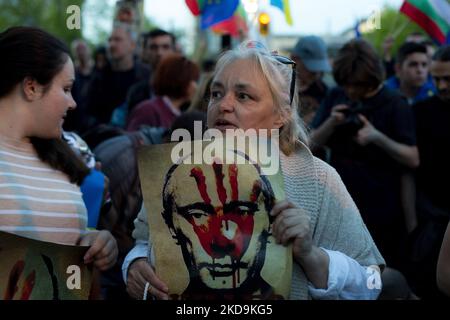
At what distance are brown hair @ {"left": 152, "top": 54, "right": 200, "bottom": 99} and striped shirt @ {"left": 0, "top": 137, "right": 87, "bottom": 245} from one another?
309 cm

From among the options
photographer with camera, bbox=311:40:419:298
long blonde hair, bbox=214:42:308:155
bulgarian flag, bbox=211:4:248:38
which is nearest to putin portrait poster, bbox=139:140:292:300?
long blonde hair, bbox=214:42:308:155

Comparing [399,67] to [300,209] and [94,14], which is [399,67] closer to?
[300,209]

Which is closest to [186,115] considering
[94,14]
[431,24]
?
[431,24]

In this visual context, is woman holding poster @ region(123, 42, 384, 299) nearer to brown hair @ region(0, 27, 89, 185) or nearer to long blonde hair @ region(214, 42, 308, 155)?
long blonde hair @ region(214, 42, 308, 155)

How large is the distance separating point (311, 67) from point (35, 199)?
4.11 meters

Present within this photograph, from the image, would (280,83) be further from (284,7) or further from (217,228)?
(284,7)

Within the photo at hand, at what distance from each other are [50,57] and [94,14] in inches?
977

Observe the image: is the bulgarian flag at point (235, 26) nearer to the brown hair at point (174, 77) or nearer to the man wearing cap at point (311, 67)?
the man wearing cap at point (311, 67)

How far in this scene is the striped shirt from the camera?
2906mm

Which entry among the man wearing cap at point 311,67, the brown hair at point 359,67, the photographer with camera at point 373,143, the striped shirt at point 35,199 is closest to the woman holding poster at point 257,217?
the striped shirt at point 35,199

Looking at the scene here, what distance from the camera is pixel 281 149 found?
113 inches

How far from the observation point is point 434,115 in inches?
222

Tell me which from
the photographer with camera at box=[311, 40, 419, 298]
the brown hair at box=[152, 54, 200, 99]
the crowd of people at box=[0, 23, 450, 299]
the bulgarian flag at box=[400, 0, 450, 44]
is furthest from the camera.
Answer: the bulgarian flag at box=[400, 0, 450, 44]

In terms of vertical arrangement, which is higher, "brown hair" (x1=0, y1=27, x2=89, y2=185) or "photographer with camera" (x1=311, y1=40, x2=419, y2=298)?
"brown hair" (x1=0, y1=27, x2=89, y2=185)
